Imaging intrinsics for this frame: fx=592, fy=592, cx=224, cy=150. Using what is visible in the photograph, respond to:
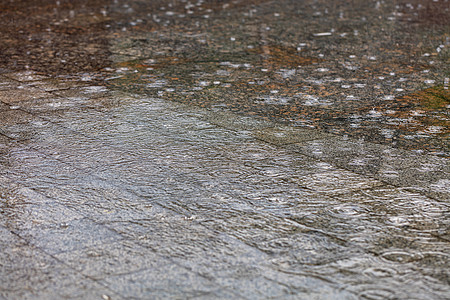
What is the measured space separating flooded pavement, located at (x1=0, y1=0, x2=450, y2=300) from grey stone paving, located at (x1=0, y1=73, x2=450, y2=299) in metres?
0.01

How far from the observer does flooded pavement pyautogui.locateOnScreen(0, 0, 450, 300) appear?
8.16 feet

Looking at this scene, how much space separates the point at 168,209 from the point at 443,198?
4.85 feet

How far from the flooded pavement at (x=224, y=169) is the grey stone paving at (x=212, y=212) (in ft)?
0.03

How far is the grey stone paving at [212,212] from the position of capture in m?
2.42

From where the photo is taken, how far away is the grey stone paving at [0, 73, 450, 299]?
95.3 inches

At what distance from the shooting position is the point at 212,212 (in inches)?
120

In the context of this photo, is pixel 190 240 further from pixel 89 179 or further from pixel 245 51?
pixel 245 51

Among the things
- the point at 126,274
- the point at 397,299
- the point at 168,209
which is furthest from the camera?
the point at 168,209

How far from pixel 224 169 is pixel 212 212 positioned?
608 millimetres

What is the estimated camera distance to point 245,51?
7.05 m

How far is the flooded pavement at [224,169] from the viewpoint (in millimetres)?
2486

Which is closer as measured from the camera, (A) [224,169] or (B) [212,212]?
(B) [212,212]

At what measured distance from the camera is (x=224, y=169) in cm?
362

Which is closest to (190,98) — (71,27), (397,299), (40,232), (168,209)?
(168,209)
